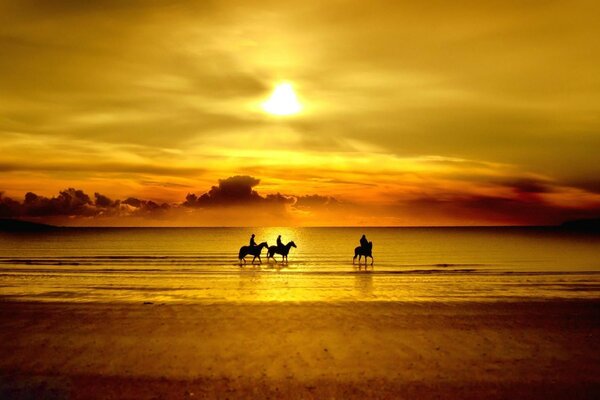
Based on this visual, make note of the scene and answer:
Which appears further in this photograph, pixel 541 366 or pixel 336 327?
pixel 336 327

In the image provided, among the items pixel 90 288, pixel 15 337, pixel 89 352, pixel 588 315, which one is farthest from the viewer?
pixel 90 288

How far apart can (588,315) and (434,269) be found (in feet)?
72.9

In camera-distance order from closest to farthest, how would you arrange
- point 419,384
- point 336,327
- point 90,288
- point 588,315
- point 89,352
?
point 419,384 → point 89,352 → point 336,327 → point 588,315 → point 90,288

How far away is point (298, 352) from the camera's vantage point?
42.4 ft

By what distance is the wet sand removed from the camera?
34.1 ft

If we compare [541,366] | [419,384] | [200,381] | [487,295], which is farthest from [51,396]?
[487,295]

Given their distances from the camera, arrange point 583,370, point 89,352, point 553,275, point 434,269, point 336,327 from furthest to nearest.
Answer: point 434,269 → point 553,275 → point 336,327 → point 89,352 → point 583,370

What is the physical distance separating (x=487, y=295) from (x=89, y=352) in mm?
17794

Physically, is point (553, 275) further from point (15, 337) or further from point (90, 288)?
point (15, 337)

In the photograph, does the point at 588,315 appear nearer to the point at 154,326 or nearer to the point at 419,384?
the point at 419,384

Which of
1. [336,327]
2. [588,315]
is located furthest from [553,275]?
[336,327]

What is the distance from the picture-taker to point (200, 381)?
1083 cm

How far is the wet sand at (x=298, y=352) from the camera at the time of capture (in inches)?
409

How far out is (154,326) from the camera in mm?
16016
